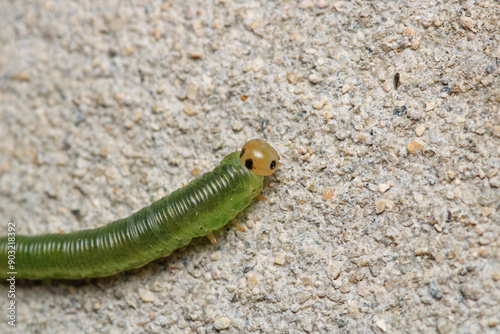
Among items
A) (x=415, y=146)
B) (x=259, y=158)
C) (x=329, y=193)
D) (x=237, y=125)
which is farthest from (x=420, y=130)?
(x=237, y=125)

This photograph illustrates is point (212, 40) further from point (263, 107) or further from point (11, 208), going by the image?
point (11, 208)

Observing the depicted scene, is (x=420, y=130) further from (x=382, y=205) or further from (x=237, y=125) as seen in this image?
(x=237, y=125)

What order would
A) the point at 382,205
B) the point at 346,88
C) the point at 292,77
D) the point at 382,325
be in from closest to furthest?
the point at 382,325, the point at 382,205, the point at 346,88, the point at 292,77

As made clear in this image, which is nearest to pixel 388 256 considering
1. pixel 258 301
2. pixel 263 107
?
pixel 258 301

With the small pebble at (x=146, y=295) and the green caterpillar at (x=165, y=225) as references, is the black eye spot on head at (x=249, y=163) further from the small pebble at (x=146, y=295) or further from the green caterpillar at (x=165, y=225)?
the small pebble at (x=146, y=295)

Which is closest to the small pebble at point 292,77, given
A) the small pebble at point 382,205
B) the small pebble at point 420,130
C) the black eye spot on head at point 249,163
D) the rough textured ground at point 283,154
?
the rough textured ground at point 283,154

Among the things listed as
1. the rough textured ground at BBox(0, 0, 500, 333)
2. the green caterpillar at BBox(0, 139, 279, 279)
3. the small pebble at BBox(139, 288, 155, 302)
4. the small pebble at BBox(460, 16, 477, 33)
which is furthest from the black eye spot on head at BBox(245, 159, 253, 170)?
the small pebble at BBox(460, 16, 477, 33)
